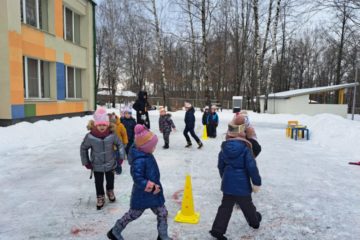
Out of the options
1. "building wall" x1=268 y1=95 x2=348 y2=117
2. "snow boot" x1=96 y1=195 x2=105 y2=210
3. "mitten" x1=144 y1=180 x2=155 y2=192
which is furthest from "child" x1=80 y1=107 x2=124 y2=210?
"building wall" x1=268 y1=95 x2=348 y2=117

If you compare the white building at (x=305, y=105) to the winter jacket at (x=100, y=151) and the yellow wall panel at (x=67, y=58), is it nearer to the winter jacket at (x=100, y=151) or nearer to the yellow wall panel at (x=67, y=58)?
the yellow wall panel at (x=67, y=58)

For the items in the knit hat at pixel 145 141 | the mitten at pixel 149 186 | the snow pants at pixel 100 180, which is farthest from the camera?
the snow pants at pixel 100 180

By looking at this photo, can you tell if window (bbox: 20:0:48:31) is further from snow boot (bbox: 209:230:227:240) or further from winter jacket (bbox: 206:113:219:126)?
snow boot (bbox: 209:230:227:240)

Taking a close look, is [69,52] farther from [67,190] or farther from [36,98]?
[67,190]

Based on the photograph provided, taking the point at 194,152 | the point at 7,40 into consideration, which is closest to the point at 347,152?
the point at 194,152

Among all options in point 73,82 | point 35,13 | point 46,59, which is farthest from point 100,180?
point 73,82

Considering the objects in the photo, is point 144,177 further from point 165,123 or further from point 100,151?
point 165,123

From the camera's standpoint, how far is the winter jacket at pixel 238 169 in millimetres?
3549

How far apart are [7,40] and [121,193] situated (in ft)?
31.5

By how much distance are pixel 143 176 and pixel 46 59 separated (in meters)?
13.8

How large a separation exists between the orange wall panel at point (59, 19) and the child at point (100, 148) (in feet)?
44.3

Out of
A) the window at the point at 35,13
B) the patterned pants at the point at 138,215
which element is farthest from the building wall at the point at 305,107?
the patterned pants at the point at 138,215

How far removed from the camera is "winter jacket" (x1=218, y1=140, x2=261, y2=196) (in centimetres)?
355

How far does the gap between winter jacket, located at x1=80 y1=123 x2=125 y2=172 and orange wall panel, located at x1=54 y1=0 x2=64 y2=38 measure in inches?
535
